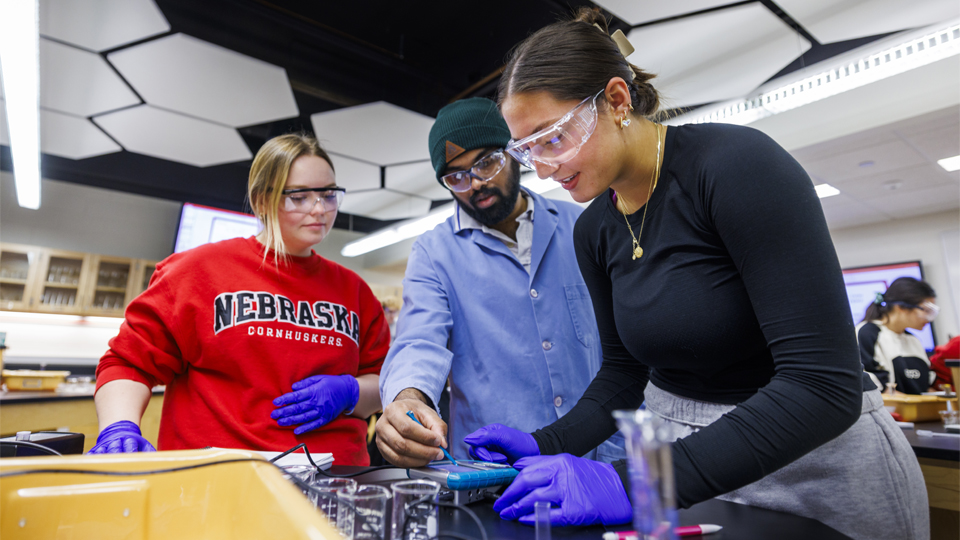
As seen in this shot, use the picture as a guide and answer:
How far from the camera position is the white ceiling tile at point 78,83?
342 centimetres

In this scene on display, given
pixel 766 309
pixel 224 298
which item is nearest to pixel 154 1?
pixel 224 298

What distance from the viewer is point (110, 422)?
1135 mm

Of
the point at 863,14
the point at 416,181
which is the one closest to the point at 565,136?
the point at 863,14

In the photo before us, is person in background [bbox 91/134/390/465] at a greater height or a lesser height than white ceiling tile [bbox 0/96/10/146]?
lesser

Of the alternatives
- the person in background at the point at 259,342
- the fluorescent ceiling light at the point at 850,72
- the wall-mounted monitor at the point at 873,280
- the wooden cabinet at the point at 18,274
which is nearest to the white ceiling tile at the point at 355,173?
the fluorescent ceiling light at the point at 850,72

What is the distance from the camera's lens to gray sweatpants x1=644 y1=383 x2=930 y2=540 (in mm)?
784

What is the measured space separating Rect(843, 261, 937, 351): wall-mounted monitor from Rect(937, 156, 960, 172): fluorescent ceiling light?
6.40 ft

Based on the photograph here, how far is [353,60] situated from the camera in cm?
385

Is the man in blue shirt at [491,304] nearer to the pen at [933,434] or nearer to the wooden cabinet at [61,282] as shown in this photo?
the pen at [933,434]

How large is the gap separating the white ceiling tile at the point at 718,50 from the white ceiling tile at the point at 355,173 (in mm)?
2846

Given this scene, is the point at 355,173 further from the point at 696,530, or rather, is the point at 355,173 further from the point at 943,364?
the point at 943,364

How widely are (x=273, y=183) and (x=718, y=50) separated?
326cm

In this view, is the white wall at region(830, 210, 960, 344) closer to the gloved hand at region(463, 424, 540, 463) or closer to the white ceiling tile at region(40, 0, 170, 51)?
the gloved hand at region(463, 424, 540, 463)

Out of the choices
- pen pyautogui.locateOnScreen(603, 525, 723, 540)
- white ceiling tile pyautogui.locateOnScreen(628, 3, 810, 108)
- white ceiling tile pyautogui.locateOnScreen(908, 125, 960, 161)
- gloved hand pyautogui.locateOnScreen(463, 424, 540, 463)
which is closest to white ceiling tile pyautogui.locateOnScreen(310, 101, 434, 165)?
white ceiling tile pyautogui.locateOnScreen(628, 3, 810, 108)
